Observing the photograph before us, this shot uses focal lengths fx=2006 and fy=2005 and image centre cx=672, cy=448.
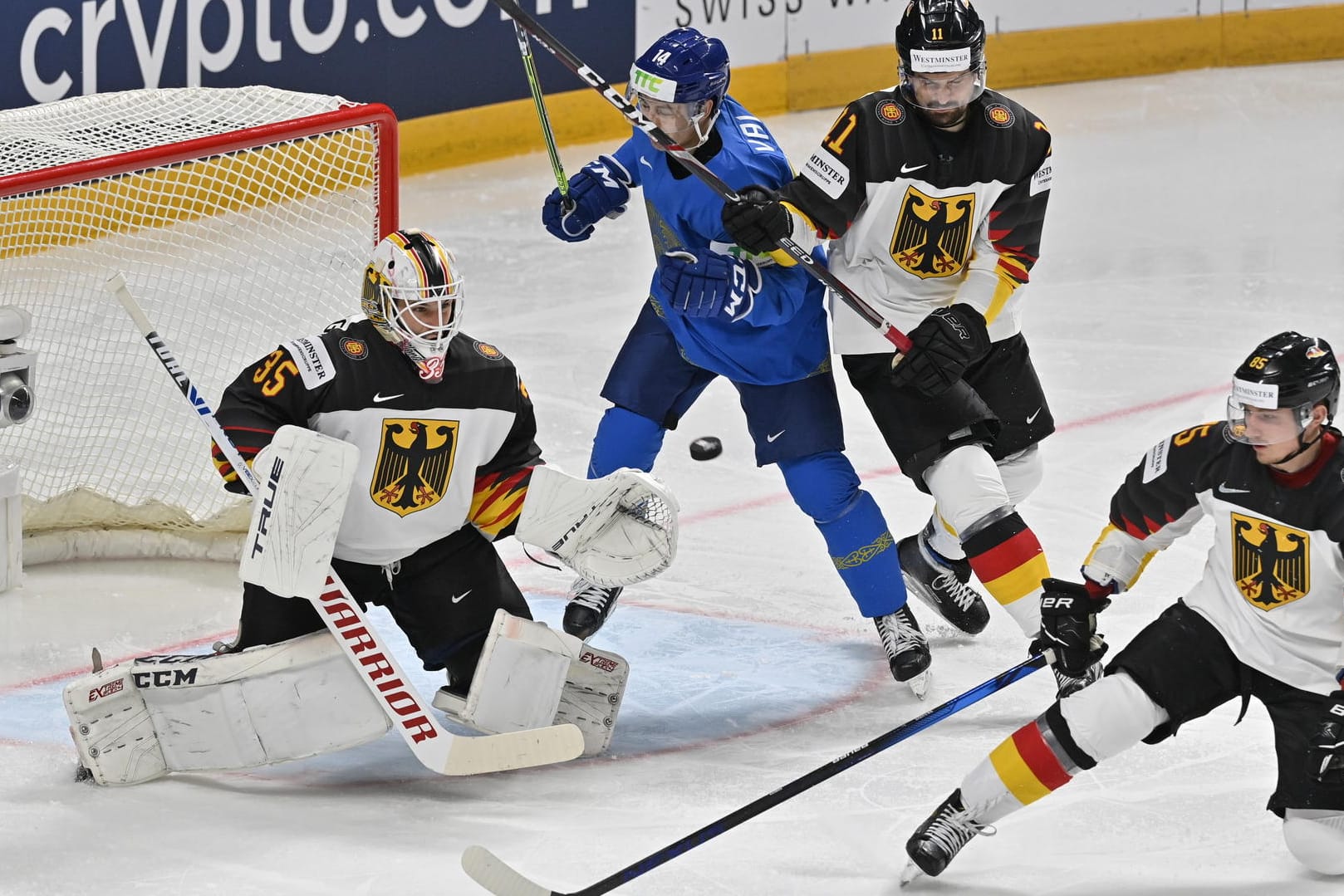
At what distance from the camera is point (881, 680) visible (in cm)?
372

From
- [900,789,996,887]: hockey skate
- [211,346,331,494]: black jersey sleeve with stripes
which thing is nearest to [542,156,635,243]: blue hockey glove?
[211,346,331,494]: black jersey sleeve with stripes

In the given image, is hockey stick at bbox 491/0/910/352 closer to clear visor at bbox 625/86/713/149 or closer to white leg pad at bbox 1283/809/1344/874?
clear visor at bbox 625/86/713/149

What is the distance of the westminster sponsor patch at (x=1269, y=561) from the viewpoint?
277 cm

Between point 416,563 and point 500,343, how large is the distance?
2442 millimetres

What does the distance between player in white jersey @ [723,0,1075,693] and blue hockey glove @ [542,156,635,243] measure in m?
0.37

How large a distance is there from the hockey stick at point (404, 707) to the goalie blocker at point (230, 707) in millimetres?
32

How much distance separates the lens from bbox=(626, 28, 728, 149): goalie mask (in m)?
3.42

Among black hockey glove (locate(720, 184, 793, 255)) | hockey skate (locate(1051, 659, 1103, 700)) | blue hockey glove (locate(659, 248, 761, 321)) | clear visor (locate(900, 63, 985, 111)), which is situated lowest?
hockey skate (locate(1051, 659, 1103, 700))

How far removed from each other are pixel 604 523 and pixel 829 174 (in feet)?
2.49

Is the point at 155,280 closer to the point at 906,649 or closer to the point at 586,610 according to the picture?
the point at 586,610

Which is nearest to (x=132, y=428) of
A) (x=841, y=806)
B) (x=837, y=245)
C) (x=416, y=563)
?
(x=416, y=563)

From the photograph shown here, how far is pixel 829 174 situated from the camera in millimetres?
3506

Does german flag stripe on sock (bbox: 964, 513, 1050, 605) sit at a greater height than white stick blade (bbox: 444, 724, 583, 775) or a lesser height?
greater

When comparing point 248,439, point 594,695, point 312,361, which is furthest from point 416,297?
point 594,695
